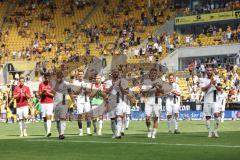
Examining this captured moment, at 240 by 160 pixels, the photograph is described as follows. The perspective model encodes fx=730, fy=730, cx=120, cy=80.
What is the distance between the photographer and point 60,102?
2641 centimetres

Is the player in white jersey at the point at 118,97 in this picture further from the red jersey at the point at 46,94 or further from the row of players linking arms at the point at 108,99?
the red jersey at the point at 46,94

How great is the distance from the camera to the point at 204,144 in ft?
73.2

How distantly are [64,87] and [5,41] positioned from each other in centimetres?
4452

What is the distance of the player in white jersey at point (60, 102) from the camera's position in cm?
2603

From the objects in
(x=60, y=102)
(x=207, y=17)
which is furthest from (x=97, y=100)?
(x=207, y=17)

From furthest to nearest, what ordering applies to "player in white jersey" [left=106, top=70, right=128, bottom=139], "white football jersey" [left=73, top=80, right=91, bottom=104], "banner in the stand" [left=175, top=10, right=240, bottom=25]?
"banner in the stand" [left=175, top=10, right=240, bottom=25], "white football jersey" [left=73, top=80, right=91, bottom=104], "player in white jersey" [left=106, top=70, right=128, bottom=139]

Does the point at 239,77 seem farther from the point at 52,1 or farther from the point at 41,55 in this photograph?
the point at 52,1

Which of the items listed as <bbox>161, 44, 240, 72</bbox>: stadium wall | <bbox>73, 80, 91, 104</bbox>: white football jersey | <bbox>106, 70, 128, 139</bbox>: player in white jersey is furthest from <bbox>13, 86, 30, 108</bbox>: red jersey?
<bbox>161, 44, 240, 72</bbox>: stadium wall

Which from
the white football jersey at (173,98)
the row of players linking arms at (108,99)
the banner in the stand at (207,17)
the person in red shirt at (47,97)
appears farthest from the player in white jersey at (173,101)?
the banner in the stand at (207,17)

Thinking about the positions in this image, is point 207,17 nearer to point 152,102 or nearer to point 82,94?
point 82,94

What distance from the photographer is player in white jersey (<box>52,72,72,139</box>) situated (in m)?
26.0

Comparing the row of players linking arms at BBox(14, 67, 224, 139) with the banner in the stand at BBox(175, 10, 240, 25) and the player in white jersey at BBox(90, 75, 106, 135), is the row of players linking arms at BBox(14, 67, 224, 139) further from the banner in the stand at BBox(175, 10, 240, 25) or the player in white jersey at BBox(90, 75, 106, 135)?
the banner in the stand at BBox(175, 10, 240, 25)

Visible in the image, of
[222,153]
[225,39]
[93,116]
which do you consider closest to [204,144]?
[222,153]

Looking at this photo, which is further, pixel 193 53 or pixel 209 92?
pixel 193 53
